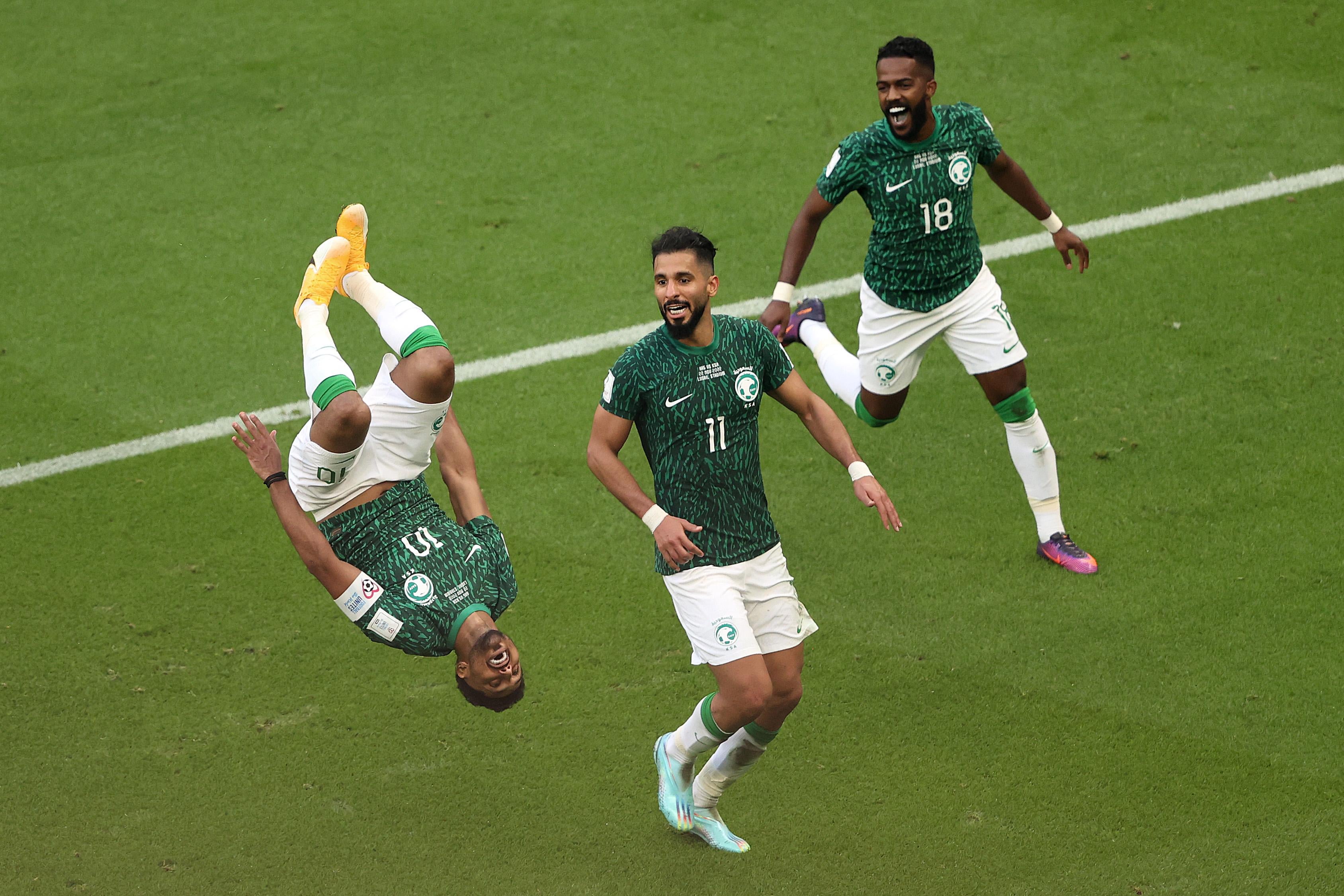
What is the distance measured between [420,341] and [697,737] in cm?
204

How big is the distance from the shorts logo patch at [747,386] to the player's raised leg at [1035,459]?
1.99m

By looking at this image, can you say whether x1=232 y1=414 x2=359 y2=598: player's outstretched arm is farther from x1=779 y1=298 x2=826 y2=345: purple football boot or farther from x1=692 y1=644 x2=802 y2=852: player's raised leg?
x1=779 y1=298 x2=826 y2=345: purple football boot

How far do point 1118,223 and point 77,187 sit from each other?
7608 millimetres

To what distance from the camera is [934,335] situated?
698cm

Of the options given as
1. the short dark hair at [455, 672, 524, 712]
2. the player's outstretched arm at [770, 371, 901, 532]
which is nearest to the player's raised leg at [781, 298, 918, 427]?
the player's outstretched arm at [770, 371, 901, 532]

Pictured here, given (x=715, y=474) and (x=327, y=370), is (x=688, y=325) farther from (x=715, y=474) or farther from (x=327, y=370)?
(x=327, y=370)

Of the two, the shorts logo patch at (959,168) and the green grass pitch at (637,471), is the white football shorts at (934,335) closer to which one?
the shorts logo patch at (959,168)

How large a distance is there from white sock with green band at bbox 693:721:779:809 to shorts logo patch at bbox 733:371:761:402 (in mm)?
1304

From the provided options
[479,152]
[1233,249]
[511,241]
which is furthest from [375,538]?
[1233,249]

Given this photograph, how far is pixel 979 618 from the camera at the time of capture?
691 centimetres

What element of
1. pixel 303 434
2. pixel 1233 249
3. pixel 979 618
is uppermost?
pixel 303 434

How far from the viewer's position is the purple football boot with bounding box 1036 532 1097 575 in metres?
7.08

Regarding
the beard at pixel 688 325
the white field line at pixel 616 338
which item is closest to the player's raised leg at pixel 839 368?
the white field line at pixel 616 338

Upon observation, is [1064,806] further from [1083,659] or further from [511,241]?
[511,241]
